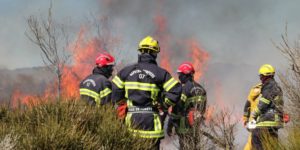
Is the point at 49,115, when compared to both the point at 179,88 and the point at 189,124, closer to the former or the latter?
the point at 179,88

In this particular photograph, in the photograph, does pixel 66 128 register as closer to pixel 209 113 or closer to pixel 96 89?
pixel 96 89

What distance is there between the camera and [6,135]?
213 inches

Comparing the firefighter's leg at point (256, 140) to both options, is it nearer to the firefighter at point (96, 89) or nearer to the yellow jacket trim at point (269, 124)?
the yellow jacket trim at point (269, 124)

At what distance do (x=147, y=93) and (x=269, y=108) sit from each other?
3443mm

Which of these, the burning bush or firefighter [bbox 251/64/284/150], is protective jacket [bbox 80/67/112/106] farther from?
firefighter [bbox 251/64/284/150]

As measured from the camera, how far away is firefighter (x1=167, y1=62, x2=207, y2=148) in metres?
8.49

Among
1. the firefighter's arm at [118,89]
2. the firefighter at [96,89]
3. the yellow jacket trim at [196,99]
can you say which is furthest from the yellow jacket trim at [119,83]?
the yellow jacket trim at [196,99]

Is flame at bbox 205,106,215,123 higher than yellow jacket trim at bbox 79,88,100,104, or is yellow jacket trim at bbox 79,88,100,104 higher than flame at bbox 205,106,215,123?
yellow jacket trim at bbox 79,88,100,104

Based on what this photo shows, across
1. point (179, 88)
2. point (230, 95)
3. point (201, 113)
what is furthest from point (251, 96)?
point (230, 95)

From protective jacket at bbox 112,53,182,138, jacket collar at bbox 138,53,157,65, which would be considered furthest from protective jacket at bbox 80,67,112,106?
jacket collar at bbox 138,53,157,65

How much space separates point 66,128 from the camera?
5.63m

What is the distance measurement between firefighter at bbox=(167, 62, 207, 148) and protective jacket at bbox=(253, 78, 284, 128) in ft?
3.72

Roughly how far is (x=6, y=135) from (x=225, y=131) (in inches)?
196

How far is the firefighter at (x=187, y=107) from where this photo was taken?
8492 millimetres
